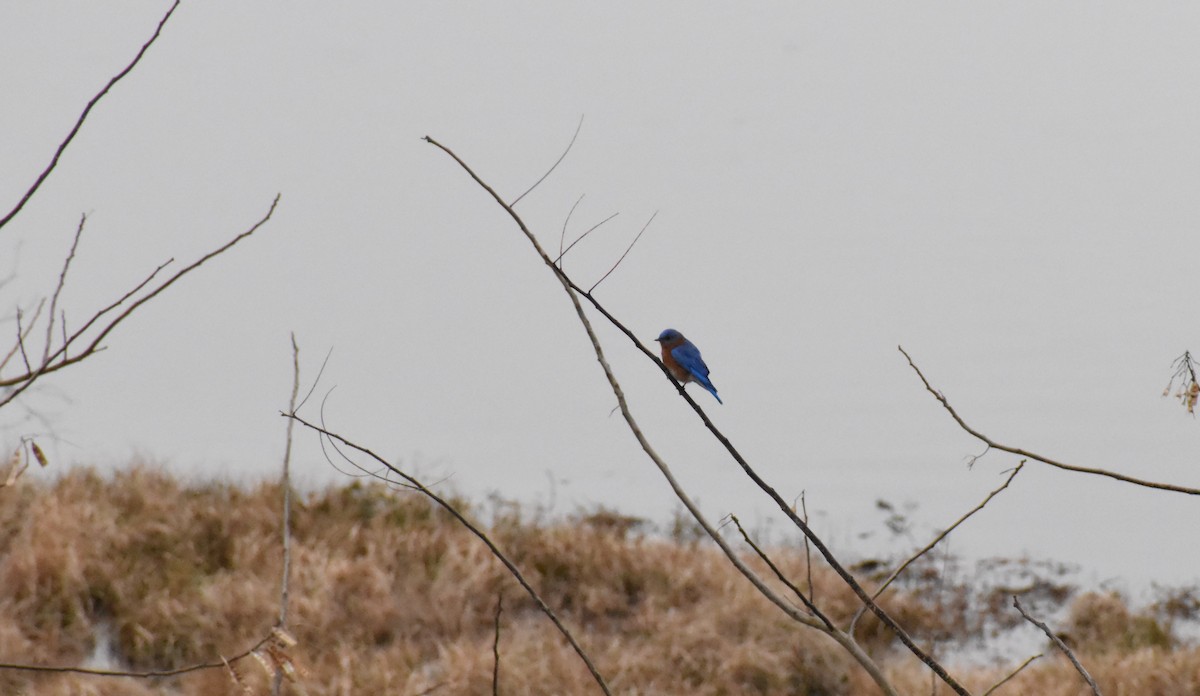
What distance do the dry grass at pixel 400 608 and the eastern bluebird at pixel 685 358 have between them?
183cm

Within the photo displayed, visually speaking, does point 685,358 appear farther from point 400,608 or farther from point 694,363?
point 400,608

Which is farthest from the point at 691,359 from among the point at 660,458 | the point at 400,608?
the point at 660,458

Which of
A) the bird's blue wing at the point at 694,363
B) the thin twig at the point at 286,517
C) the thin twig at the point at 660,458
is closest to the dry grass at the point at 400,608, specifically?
the bird's blue wing at the point at 694,363

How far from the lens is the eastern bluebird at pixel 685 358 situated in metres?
4.54

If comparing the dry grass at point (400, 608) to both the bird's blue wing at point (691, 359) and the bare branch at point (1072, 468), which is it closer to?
the bird's blue wing at point (691, 359)

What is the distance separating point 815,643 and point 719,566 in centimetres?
108

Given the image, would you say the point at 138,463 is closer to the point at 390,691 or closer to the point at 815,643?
the point at 390,691

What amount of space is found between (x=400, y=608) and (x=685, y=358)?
8.54 ft

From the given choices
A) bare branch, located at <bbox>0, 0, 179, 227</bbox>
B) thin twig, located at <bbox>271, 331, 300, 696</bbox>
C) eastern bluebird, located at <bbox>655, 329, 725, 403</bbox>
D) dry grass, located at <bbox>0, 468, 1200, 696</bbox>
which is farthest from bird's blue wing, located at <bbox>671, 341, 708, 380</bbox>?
bare branch, located at <bbox>0, 0, 179, 227</bbox>

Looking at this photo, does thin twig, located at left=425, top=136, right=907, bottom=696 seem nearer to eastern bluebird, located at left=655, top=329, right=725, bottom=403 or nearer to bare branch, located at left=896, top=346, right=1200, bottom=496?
bare branch, located at left=896, top=346, right=1200, bottom=496

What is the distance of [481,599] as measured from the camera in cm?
663

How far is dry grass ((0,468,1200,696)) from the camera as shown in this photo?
5.80 m

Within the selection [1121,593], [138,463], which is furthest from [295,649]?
[1121,593]

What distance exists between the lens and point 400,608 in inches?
251
